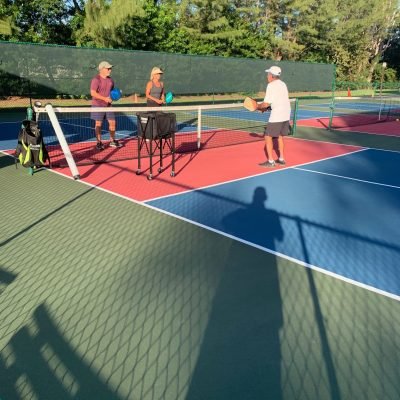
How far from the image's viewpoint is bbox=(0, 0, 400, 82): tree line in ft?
79.5

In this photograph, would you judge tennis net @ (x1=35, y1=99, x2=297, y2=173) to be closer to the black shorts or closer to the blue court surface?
the black shorts

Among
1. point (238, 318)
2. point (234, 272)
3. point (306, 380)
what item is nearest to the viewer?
point (306, 380)

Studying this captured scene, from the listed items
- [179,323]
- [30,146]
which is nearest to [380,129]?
[30,146]

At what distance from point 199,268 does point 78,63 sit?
15.3m

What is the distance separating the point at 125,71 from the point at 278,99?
13039mm

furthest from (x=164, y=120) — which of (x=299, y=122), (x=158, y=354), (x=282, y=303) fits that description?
(x=299, y=122)

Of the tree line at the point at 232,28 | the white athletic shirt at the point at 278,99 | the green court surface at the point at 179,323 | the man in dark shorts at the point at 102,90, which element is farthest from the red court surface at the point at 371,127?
the tree line at the point at 232,28

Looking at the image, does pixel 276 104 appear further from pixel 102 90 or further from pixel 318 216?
pixel 102 90

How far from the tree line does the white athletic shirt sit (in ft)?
62.9

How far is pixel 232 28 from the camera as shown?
3441 centimetres

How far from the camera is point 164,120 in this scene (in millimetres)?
6898

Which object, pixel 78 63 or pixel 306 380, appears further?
pixel 78 63

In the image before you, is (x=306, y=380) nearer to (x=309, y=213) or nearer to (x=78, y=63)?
(x=309, y=213)

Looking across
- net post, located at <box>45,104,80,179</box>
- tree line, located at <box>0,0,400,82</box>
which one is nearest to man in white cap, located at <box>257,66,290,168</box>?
net post, located at <box>45,104,80,179</box>
